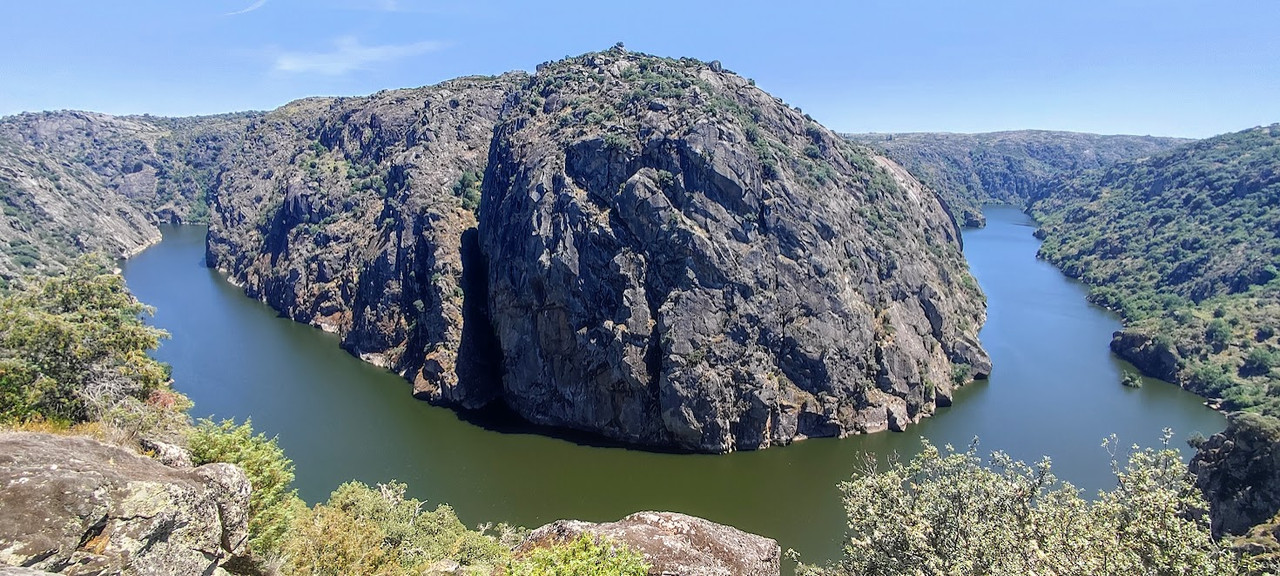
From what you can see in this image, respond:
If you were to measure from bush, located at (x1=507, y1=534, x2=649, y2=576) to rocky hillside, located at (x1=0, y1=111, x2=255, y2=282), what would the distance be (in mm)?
93739

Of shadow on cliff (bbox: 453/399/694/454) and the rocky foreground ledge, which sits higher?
the rocky foreground ledge

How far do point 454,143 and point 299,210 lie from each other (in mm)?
26531

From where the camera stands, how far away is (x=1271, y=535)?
20.9 m

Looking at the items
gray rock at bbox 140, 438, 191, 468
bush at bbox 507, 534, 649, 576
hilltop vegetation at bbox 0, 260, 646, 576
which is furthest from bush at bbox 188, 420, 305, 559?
bush at bbox 507, 534, 649, 576

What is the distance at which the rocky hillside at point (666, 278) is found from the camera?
43.5 meters

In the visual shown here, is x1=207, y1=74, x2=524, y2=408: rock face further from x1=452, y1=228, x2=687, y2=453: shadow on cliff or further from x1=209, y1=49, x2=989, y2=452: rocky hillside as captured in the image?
x1=209, y1=49, x2=989, y2=452: rocky hillside

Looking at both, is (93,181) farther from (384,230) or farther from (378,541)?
(378,541)

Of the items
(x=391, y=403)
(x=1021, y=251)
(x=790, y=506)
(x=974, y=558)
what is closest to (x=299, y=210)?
(x=391, y=403)

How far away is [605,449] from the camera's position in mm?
42062

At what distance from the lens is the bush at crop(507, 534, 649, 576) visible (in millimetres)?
9984

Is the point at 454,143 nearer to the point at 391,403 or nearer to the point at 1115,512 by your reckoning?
the point at 391,403

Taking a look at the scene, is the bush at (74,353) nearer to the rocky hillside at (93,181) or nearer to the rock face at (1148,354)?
the rocky hillside at (93,181)

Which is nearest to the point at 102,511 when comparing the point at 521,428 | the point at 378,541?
the point at 378,541

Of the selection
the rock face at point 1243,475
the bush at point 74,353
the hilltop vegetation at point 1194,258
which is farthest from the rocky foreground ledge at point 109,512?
the hilltop vegetation at point 1194,258
